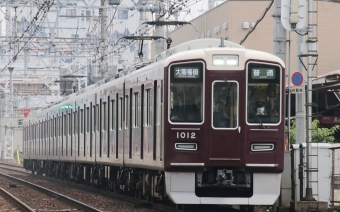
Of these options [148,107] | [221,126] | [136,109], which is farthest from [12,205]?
[221,126]

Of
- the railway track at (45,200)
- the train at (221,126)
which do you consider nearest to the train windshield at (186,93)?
the train at (221,126)

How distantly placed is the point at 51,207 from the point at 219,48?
5.57 meters

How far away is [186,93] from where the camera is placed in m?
12.6

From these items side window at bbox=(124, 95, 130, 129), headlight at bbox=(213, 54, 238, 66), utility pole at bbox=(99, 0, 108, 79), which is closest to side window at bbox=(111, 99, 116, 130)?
side window at bbox=(124, 95, 130, 129)

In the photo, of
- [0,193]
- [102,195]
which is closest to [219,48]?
[102,195]

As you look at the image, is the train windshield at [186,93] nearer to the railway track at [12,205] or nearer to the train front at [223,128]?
the train front at [223,128]

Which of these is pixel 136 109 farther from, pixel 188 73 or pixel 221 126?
pixel 221 126

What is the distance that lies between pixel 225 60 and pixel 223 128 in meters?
1.00

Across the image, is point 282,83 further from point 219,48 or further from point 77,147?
point 77,147

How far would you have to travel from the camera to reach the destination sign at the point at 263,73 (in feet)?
41.7

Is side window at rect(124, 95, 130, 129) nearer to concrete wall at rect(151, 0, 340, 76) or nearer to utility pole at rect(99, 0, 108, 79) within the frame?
utility pole at rect(99, 0, 108, 79)

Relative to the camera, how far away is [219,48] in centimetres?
1284

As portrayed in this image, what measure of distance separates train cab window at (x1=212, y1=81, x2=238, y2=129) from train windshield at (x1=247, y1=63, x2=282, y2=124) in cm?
20

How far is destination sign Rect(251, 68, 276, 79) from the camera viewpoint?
501 inches
